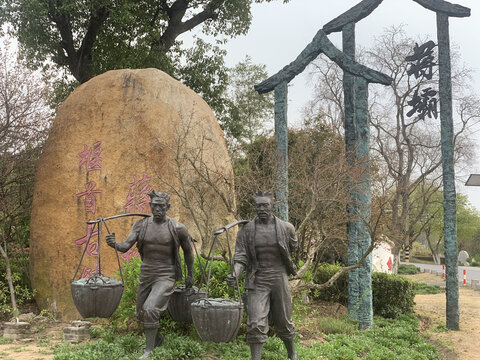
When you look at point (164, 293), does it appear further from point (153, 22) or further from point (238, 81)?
point (238, 81)

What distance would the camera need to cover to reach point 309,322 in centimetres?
841

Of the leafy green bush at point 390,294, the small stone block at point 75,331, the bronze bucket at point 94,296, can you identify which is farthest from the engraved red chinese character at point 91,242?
the leafy green bush at point 390,294

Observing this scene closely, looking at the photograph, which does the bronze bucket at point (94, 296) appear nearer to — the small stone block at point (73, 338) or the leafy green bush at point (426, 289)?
the small stone block at point (73, 338)

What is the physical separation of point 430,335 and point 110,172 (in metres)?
6.79

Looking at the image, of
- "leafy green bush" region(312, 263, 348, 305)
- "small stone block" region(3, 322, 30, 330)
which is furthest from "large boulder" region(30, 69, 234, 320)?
"leafy green bush" region(312, 263, 348, 305)

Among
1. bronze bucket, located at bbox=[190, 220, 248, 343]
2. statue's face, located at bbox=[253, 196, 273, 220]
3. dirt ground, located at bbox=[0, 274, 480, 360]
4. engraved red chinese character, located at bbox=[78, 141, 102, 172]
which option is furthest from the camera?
engraved red chinese character, located at bbox=[78, 141, 102, 172]

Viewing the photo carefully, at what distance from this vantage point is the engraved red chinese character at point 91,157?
9562mm

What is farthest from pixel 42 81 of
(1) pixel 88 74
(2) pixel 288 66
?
(2) pixel 288 66

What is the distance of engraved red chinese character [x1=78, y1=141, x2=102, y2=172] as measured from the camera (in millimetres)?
9562

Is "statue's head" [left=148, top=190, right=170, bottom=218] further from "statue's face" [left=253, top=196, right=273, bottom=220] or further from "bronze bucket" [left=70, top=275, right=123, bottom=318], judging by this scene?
"statue's face" [left=253, top=196, right=273, bottom=220]

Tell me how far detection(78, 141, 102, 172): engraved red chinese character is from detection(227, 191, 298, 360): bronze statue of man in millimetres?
5000

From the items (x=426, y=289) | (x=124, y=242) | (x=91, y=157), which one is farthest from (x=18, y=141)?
(x=426, y=289)

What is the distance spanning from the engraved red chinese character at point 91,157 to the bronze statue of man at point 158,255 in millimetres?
3861

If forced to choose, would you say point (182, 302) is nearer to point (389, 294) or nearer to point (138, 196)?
point (138, 196)
